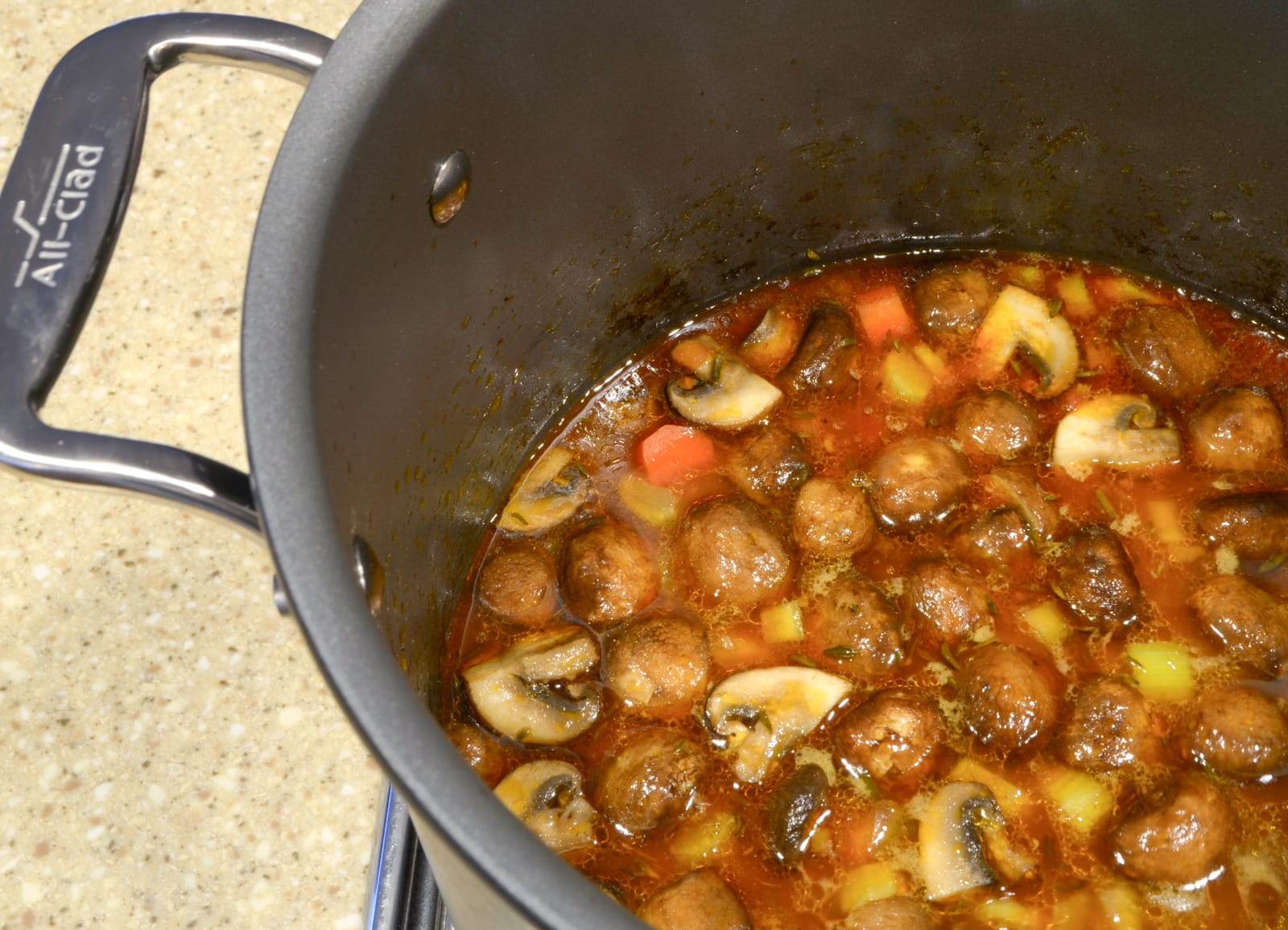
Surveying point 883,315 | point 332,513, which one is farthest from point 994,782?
point 332,513

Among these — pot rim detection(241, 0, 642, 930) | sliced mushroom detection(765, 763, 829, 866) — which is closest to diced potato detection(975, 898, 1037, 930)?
sliced mushroom detection(765, 763, 829, 866)

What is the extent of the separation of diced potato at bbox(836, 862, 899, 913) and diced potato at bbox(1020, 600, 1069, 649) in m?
0.45

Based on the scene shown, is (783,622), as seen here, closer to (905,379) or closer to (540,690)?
(540,690)

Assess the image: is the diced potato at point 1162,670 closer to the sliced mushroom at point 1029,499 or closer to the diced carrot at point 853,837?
the sliced mushroom at point 1029,499

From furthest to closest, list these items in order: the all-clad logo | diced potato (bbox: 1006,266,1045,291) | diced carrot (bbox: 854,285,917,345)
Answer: diced potato (bbox: 1006,266,1045,291)
diced carrot (bbox: 854,285,917,345)
the all-clad logo

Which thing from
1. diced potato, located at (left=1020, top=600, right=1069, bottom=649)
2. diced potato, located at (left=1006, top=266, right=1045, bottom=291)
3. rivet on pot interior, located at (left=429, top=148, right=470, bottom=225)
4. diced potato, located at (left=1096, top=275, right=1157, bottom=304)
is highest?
rivet on pot interior, located at (left=429, top=148, right=470, bottom=225)

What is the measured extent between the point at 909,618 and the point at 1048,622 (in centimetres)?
22

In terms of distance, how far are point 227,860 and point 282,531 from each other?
1124mm

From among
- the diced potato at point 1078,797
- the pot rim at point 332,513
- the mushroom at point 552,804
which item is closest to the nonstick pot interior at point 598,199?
the pot rim at point 332,513

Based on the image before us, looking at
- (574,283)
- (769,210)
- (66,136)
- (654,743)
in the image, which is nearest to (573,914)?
(654,743)

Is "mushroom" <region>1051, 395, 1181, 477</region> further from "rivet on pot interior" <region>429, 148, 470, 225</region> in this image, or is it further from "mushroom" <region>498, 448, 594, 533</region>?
"rivet on pot interior" <region>429, 148, 470, 225</region>

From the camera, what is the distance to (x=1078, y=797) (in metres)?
1.77

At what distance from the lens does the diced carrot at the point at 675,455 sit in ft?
6.96

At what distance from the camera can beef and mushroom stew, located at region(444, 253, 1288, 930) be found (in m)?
1.72
